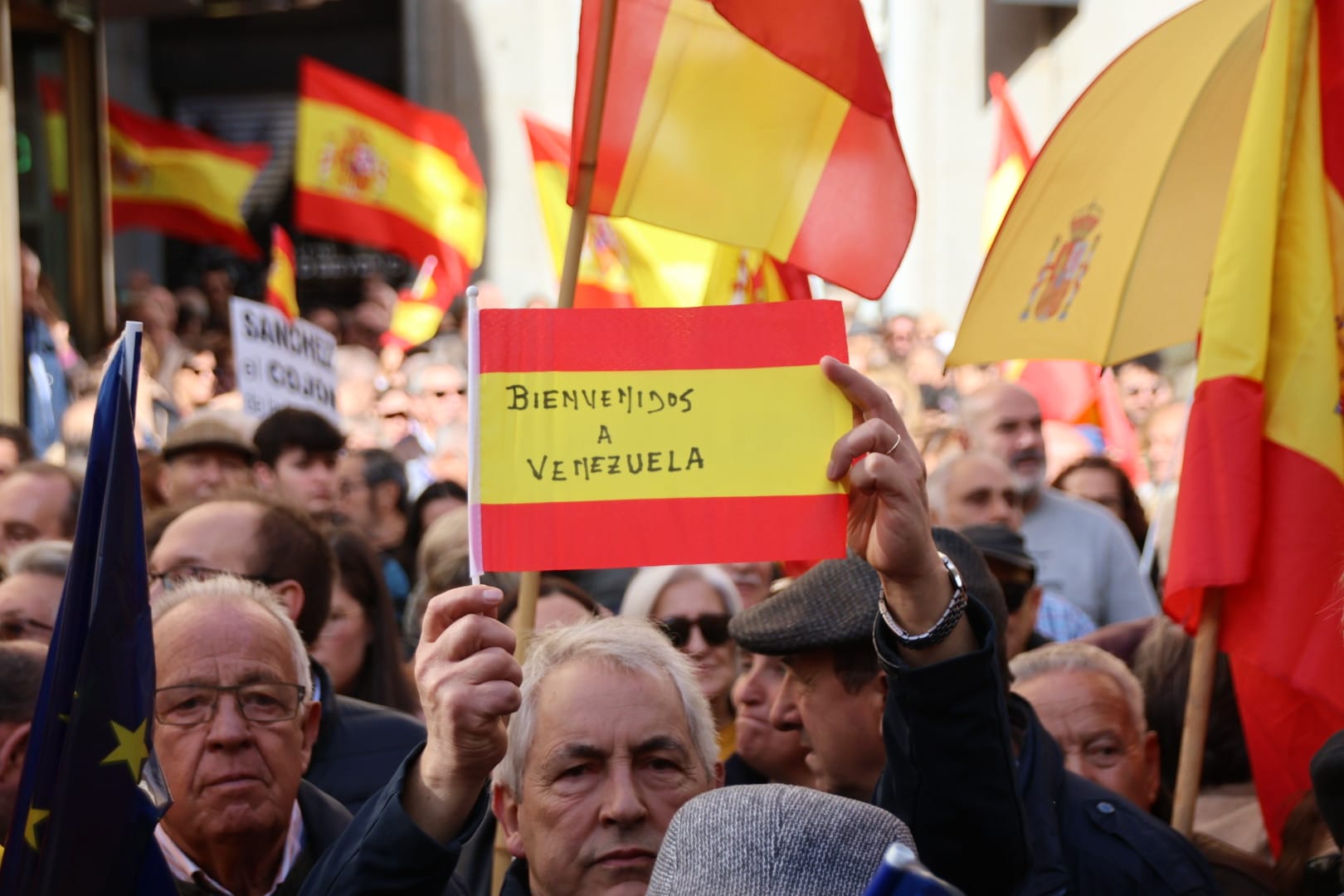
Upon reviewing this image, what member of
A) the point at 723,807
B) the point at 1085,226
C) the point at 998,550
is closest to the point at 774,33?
the point at 1085,226

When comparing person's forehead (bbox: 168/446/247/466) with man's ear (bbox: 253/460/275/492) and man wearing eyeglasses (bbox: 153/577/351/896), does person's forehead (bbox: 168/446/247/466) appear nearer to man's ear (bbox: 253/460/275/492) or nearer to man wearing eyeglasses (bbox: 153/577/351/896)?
man's ear (bbox: 253/460/275/492)

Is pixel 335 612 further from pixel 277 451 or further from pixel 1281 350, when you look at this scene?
pixel 1281 350

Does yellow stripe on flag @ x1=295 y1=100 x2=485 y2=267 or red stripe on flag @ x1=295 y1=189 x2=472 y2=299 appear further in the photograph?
red stripe on flag @ x1=295 y1=189 x2=472 y2=299

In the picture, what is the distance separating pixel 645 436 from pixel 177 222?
43.1 feet

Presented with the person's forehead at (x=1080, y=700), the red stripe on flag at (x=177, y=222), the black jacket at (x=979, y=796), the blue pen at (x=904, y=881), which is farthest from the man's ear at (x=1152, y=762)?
the red stripe on flag at (x=177, y=222)

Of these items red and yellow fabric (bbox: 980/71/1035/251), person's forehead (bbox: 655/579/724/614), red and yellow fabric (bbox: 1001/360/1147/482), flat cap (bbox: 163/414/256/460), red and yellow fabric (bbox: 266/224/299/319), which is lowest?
person's forehead (bbox: 655/579/724/614)

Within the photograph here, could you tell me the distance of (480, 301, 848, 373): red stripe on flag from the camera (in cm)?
282

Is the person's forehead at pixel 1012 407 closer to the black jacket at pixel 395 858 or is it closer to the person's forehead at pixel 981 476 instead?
the person's forehead at pixel 981 476

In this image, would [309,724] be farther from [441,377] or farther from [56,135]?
[56,135]

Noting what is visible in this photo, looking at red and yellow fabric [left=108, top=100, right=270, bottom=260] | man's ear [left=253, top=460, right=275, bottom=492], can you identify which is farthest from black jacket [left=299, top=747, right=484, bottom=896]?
red and yellow fabric [left=108, top=100, right=270, bottom=260]

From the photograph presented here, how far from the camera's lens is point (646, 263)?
7559 mm

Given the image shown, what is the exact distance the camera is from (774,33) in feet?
12.6

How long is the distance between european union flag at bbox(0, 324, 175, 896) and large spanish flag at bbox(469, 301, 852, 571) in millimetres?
510

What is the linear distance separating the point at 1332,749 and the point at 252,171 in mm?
14165
